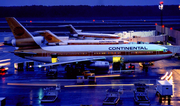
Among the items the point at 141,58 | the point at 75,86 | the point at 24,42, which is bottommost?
the point at 75,86

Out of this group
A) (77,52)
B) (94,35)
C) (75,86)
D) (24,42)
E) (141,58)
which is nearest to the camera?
(75,86)

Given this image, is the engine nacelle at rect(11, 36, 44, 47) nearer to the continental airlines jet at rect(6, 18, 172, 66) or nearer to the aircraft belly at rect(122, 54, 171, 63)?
the continental airlines jet at rect(6, 18, 172, 66)

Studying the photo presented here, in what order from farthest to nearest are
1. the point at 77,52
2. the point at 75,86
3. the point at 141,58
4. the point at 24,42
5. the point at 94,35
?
the point at 94,35 < the point at 141,58 < the point at 77,52 < the point at 24,42 < the point at 75,86

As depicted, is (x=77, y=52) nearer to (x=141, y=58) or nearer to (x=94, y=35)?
(x=141, y=58)

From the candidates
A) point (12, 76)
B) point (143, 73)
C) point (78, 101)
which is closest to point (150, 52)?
point (143, 73)

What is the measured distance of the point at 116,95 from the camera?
22.6 m

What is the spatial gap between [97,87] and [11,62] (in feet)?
75.3

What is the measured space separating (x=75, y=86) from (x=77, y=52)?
8.83 metres

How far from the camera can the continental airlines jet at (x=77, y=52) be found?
35344 mm

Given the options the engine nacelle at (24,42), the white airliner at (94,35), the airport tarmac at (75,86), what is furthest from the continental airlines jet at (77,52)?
the white airliner at (94,35)

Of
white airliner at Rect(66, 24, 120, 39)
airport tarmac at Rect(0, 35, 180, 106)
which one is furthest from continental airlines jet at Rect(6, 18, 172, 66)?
white airliner at Rect(66, 24, 120, 39)

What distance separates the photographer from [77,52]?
3538cm

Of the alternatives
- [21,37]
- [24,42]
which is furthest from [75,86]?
[21,37]

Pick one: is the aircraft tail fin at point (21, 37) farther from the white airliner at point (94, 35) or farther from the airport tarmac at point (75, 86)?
the white airliner at point (94, 35)
